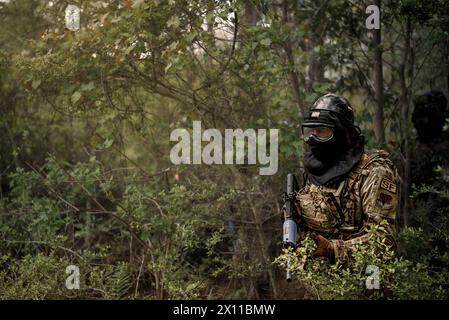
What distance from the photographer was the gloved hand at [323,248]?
3.40m

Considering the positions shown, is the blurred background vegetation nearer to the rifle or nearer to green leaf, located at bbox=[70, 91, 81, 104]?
green leaf, located at bbox=[70, 91, 81, 104]

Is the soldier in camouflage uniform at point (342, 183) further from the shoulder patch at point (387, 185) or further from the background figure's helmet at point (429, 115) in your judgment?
the background figure's helmet at point (429, 115)

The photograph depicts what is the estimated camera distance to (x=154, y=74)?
544 cm

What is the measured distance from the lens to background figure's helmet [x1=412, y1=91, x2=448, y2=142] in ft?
17.7

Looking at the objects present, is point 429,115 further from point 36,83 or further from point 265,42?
point 36,83

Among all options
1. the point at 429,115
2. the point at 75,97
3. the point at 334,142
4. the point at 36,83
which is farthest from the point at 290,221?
the point at 36,83

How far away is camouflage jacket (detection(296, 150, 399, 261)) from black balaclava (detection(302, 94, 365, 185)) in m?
0.06

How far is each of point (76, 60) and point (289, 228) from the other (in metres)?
2.62

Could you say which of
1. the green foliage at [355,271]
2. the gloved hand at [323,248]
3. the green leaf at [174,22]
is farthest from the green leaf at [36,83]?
the gloved hand at [323,248]

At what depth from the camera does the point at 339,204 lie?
12.2 ft

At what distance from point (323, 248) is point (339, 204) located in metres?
0.39
